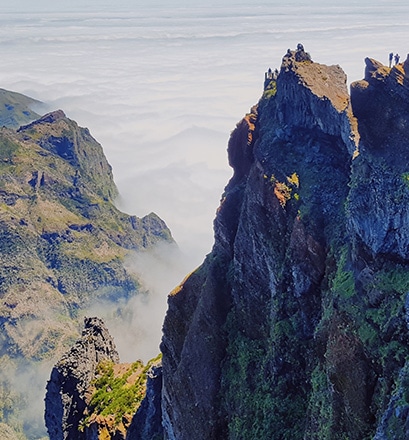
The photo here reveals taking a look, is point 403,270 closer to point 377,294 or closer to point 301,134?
point 377,294

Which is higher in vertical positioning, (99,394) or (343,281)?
(99,394)

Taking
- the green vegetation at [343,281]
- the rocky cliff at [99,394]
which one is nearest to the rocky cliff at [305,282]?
the green vegetation at [343,281]

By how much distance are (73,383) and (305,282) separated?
2122 inches

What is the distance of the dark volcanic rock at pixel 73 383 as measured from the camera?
80625mm

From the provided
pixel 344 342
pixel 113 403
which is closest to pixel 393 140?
pixel 344 342

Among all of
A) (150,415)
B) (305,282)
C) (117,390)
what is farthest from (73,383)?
(305,282)

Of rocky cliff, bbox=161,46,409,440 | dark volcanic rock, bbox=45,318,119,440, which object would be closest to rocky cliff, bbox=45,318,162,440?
dark volcanic rock, bbox=45,318,119,440

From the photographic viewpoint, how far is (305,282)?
39.5 m

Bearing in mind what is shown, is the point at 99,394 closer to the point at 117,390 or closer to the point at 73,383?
the point at 117,390

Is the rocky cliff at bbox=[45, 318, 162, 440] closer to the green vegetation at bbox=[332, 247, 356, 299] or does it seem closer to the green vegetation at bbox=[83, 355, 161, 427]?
the green vegetation at bbox=[83, 355, 161, 427]

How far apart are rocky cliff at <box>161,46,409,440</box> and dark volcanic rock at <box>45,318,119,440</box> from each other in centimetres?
2630

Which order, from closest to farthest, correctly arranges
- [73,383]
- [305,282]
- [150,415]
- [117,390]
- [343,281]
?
[343,281]
[305,282]
[150,415]
[117,390]
[73,383]

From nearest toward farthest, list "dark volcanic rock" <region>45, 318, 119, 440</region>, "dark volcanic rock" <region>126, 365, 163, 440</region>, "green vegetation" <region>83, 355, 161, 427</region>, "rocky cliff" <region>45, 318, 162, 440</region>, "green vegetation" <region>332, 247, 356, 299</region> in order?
"green vegetation" <region>332, 247, 356, 299</region> < "dark volcanic rock" <region>126, 365, 163, 440</region> < "rocky cliff" <region>45, 318, 162, 440</region> < "green vegetation" <region>83, 355, 161, 427</region> < "dark volcanic rock" <region>45, 318, 119, 440</region>

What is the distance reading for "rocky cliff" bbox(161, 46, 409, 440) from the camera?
94.5 feet
